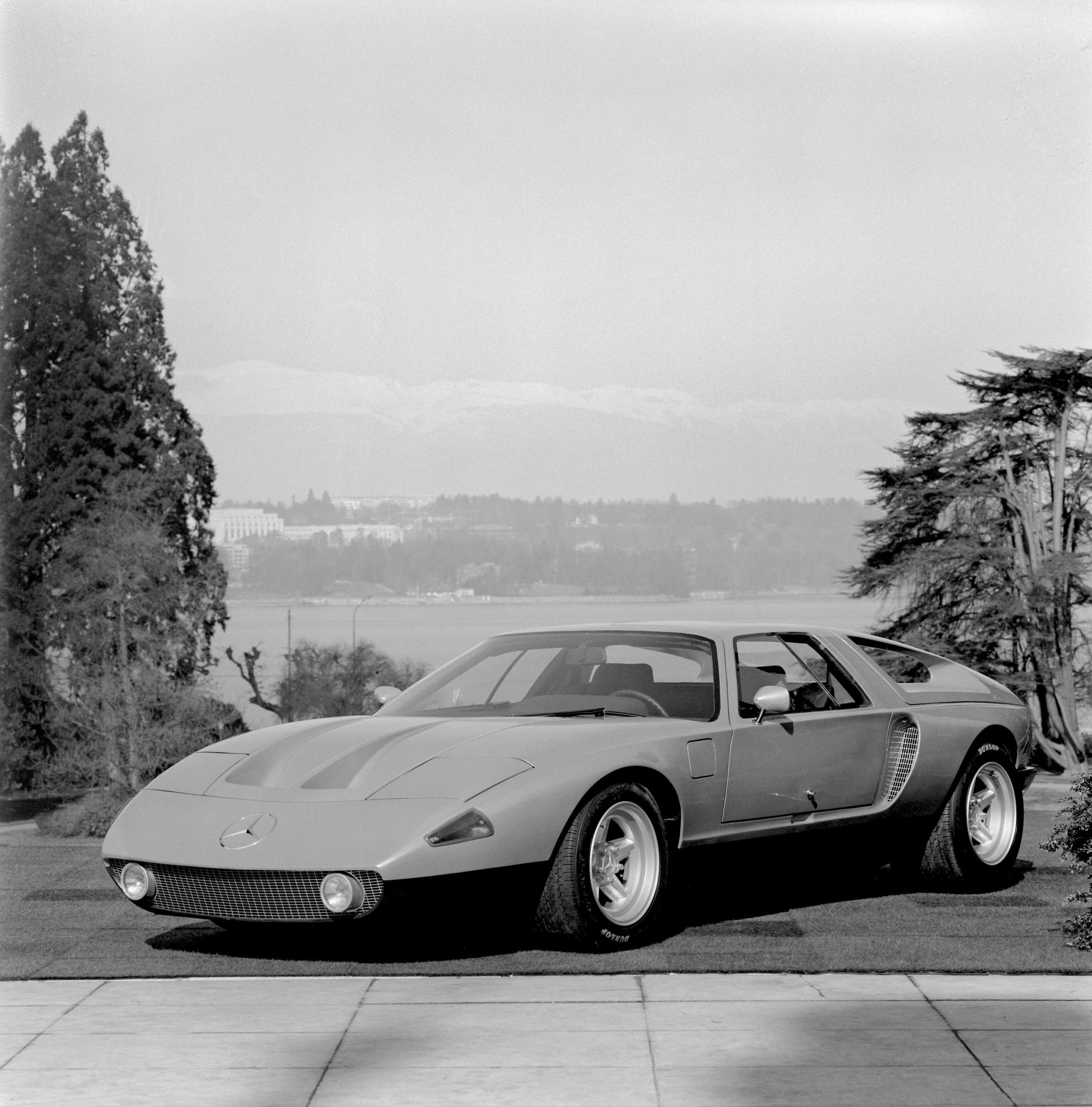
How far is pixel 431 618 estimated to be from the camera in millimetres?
105000

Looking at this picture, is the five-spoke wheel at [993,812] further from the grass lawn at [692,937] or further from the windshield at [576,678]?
the windshield at [576,678]

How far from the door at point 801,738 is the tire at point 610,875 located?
1.58 feet

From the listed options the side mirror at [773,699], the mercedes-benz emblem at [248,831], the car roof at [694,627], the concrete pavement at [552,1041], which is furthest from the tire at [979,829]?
the mercedes-benz emblem at [248,831]

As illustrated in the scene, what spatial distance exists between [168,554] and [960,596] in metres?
28.1

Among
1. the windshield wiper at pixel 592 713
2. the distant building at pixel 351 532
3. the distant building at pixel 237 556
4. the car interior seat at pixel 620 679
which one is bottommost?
the windshield wiper at pixel 592 713

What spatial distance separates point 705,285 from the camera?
124 m

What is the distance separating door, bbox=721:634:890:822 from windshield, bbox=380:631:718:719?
9.3 inches

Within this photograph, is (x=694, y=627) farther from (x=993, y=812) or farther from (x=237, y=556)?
(x=237, y=556)

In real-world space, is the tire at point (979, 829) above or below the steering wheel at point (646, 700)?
below

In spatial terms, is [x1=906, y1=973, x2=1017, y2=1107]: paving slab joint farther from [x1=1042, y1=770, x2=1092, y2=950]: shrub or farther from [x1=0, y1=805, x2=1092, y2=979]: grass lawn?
[x1=1042, y1=770, x2=1092, y2=950]: shrub

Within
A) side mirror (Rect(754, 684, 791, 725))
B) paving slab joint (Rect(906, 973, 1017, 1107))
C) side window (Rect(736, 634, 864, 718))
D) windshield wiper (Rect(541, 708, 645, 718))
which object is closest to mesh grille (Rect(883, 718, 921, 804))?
→ side window (Rect(736, 634, 864, 718))

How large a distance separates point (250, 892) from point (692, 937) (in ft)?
6.16

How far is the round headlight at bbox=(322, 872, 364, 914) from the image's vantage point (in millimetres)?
5555

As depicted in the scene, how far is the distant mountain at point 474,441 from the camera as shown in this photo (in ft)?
389
